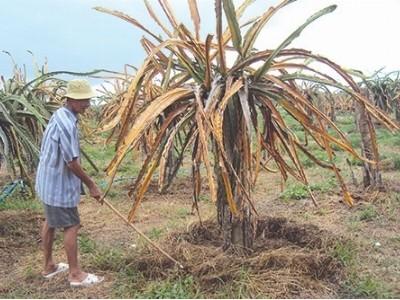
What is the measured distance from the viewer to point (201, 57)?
3.67 m

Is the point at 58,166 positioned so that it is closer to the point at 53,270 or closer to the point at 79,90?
the point at 79,90

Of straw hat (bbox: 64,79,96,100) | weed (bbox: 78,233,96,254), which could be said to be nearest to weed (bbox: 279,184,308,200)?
weed (bbox: 78,233,96,254)

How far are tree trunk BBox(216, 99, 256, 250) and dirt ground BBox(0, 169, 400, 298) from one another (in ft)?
0.47

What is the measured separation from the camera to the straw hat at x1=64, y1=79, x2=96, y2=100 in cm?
376

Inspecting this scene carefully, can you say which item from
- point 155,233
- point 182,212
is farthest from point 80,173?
point 182,212

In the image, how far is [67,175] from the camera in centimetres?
377

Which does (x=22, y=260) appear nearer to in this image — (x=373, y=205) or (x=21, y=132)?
(x=21, y=132)

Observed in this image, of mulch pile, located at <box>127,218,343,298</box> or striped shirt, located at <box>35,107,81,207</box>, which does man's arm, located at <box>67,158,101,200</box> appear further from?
mulch pile, located at <box>127,218,343,298</box>

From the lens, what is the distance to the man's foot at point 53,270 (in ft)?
12.8

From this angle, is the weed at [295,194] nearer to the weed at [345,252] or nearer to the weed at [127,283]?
the weed at [345,252]

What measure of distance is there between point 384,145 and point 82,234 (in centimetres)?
889

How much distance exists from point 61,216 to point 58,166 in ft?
1.12

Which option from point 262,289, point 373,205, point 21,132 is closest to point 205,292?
point 262,289

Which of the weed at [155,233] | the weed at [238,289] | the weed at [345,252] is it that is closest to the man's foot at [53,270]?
the weed at [155,233]
